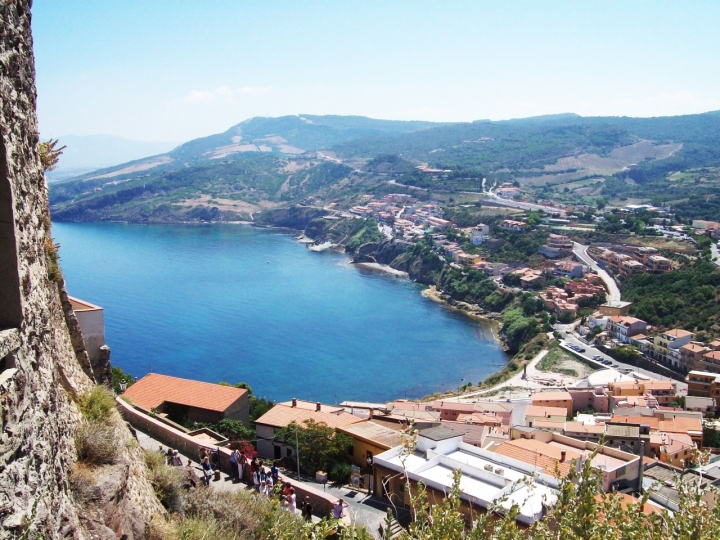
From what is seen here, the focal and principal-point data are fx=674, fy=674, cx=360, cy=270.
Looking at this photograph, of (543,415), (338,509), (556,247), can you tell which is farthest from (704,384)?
(338,509)

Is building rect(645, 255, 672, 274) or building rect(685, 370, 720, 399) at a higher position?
building rect(645, 255, 672, 274)

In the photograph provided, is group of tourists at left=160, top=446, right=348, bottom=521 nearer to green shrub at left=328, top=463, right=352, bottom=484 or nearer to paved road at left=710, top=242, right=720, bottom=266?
green shrub at left=328, top=463, right=352, bottom=484

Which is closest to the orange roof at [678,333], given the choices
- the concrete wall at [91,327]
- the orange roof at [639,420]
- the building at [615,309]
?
the building at [615,309]

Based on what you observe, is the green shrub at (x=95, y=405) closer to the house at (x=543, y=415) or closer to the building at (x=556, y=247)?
the house at (x=543, y=415)

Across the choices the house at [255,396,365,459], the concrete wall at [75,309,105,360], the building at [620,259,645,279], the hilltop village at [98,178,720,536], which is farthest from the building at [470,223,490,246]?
the concrete wall at [75,309,105,360]

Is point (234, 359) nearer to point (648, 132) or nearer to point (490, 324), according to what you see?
point (490, 324)
